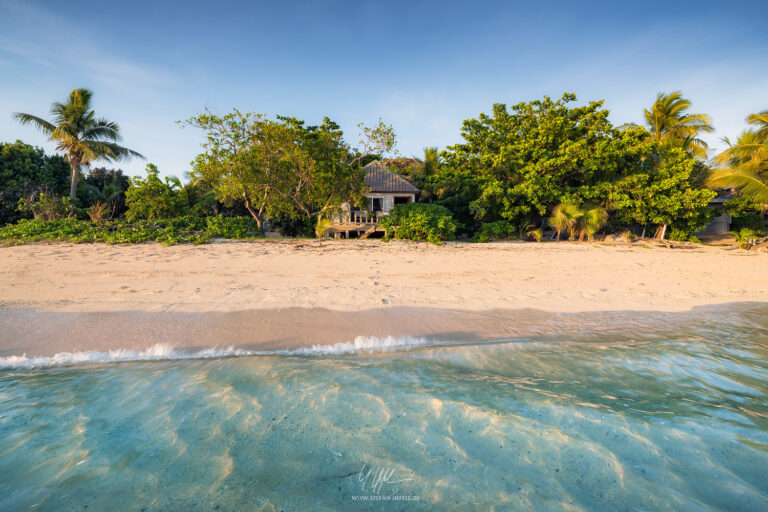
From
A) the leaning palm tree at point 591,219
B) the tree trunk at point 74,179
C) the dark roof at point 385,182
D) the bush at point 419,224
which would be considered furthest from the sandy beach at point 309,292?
the tree trunk at point 74,179

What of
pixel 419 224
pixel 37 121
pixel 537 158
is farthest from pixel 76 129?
pixel 537 158

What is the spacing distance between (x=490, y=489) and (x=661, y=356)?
3.07 metres

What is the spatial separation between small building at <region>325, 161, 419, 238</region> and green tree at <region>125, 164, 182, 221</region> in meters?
8.14

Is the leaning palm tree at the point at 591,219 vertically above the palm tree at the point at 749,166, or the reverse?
the palm tree at the point at 749,166

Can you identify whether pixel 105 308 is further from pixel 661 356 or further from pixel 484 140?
pixel 484 140

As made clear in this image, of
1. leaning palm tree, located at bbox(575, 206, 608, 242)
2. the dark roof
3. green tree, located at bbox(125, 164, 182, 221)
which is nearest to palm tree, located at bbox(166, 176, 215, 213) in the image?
green tree, located at bbox(125, 164, 182, 221)

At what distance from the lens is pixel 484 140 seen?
16812 mm

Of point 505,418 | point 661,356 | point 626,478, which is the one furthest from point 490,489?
point 661,356

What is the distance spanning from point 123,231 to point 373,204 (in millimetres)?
12740

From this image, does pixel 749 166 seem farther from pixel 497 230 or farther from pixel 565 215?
pixel 497 230

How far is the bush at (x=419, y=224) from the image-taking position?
13.1 m

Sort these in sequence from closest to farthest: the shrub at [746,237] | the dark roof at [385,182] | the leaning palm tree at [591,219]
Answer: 1. the shrub at [746,237]
2. the leaning palm tree at [591,219]
3. the dark roof at [385,182]

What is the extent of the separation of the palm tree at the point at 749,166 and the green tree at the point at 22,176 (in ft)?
109

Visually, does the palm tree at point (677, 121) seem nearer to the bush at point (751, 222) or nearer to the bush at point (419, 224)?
the bush at point (751, 222)
